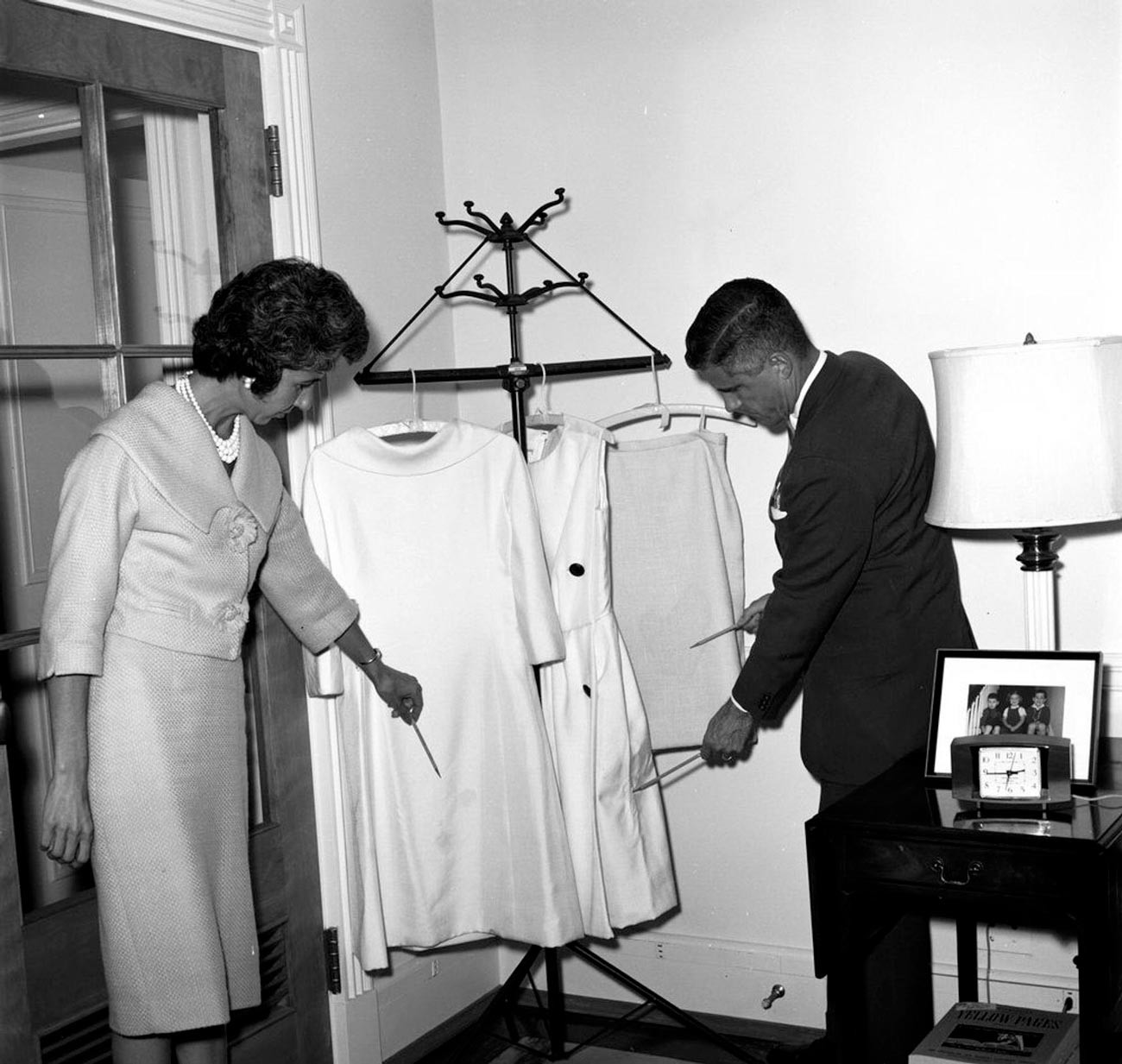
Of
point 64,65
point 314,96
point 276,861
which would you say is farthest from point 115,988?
point 314,96

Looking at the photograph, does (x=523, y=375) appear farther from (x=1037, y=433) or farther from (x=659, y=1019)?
(x=659, y=1019)

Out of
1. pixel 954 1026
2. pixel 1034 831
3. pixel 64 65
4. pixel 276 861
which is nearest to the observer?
pixel 1034 831

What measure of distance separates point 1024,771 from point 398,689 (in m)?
1.14

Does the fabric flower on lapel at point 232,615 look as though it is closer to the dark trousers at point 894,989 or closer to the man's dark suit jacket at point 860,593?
the man's dark suit jacket at point 860,593

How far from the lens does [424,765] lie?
2734mm

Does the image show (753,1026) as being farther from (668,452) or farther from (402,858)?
(668,452)

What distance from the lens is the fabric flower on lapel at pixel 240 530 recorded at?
2188mm

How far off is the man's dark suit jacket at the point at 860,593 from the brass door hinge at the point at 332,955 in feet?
3.18

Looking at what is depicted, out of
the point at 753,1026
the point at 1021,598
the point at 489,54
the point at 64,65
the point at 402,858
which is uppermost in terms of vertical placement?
the point at 489,54

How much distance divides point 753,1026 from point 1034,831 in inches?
47.9

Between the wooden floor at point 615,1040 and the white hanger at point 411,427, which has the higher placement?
the white hanger at point 411,427

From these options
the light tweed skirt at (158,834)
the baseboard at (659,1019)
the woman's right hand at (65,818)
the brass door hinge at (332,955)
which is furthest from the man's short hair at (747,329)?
the baseboard at (659,1019)

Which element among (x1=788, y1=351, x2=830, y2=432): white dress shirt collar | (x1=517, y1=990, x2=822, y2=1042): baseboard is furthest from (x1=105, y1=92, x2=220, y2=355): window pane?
(x1=517, y1=990, x2=822, y2=1042): baseboard

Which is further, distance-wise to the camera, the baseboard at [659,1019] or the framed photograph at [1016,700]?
the baseboard at [659,1019]
